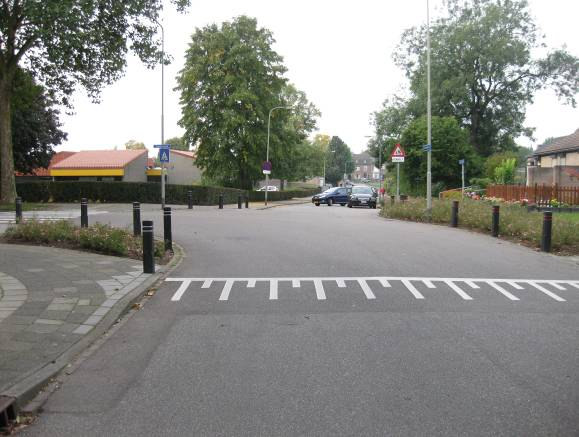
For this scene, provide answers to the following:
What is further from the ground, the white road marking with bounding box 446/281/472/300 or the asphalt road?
the white road marking with bounding box 446/281/472/300

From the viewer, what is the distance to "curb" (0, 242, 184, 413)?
3.97 m

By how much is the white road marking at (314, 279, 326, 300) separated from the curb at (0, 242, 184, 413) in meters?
2.38

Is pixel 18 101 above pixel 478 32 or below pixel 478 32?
below

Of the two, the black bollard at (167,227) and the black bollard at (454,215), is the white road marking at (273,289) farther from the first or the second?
the black bollard at (454,215)

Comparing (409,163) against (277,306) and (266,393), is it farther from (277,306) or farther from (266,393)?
(266,393)

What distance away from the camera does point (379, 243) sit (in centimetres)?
1372

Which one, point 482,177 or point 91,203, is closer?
point 91,203

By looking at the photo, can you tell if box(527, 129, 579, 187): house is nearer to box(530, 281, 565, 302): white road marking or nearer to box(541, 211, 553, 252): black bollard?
box(541, 211, 553, 252): black bollard

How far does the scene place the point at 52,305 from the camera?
6598 millimetres

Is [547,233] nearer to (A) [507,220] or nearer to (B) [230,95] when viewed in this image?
(A) [507,220]

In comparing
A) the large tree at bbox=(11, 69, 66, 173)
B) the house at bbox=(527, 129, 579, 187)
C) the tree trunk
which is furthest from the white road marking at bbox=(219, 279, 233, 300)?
the large tree at bbox=(11, 69, 66, 173)

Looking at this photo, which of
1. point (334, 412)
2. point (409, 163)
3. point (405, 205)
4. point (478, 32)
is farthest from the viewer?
point (478, 32)

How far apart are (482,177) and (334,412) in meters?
39.6

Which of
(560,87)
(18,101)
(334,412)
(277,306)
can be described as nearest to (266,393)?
(334,412)
